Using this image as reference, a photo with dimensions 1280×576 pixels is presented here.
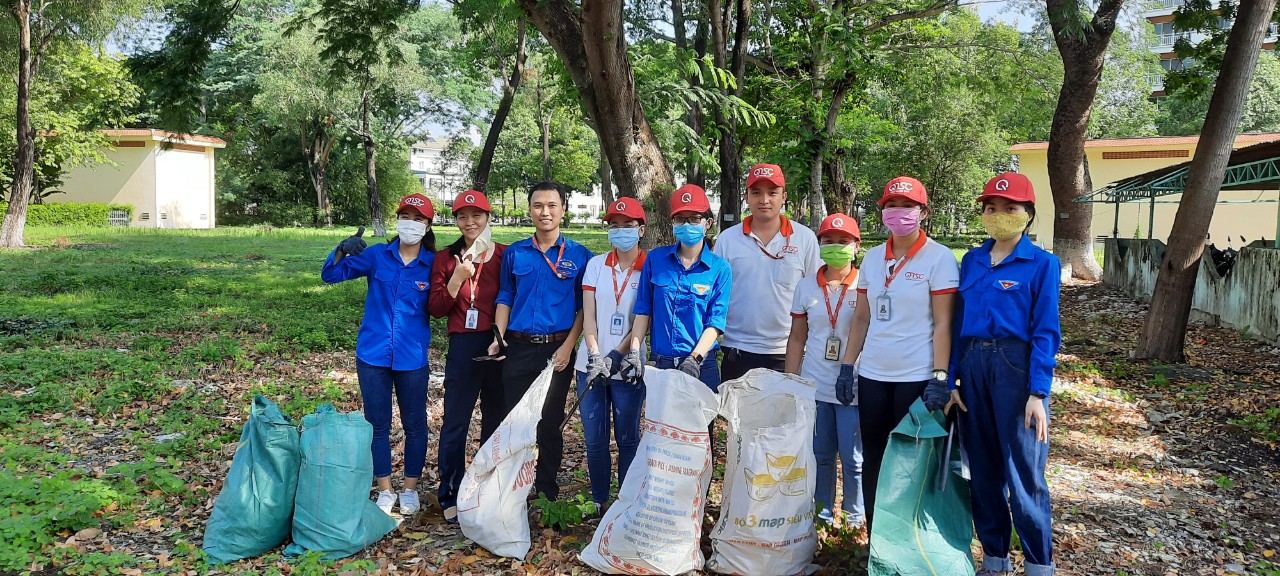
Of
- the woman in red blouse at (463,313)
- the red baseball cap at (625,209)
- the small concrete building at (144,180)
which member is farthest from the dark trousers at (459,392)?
the small concrete building at (144,180)

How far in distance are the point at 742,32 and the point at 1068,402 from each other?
6.38 metres

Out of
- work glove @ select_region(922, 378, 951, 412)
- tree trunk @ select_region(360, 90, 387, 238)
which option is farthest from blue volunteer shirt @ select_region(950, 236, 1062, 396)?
tree trunk @ select_region(360, 90, 387, 238)

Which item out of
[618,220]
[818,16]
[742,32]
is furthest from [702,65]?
[618,220]

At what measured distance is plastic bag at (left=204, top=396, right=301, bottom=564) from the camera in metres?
3.81

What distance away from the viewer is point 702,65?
10.4 meters

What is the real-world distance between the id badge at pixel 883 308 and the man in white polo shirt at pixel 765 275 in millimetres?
597

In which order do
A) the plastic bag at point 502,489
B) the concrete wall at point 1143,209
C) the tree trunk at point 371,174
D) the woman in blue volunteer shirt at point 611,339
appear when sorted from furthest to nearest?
the tree trunk at point 371,174, the concrete wall at point 1143,209, the woman in blue volunteer shirt at point 611,339, the plastic bag at point 502,489

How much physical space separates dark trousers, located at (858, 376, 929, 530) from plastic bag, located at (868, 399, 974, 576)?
106 millimetres

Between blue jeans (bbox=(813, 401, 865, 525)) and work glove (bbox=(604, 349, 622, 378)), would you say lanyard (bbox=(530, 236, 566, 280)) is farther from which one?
blue jeans (bbox=(813, 401, 865, 525))

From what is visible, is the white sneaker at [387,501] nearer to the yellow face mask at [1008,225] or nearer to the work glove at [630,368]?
the work glove at [630,368]

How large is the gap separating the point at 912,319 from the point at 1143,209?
3089cm

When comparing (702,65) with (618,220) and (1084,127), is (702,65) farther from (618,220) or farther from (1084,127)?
(1084,127)

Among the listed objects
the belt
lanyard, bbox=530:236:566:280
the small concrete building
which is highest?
the small concrete building

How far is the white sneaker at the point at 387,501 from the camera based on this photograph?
437 cm
